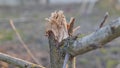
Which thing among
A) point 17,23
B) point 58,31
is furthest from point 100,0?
point 58,31

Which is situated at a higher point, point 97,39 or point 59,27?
point 59,27

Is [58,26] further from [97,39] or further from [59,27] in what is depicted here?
[97,39]

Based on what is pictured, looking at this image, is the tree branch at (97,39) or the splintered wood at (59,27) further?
the splintered wood at (59,27)

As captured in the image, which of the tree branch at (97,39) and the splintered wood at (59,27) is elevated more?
the splintered wood at (59,27)

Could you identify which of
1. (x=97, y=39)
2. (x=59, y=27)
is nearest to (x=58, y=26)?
(x=59, y=27)

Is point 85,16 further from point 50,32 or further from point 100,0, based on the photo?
point 50,32

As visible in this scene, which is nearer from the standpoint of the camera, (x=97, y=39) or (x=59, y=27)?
(x=97, y=39)
